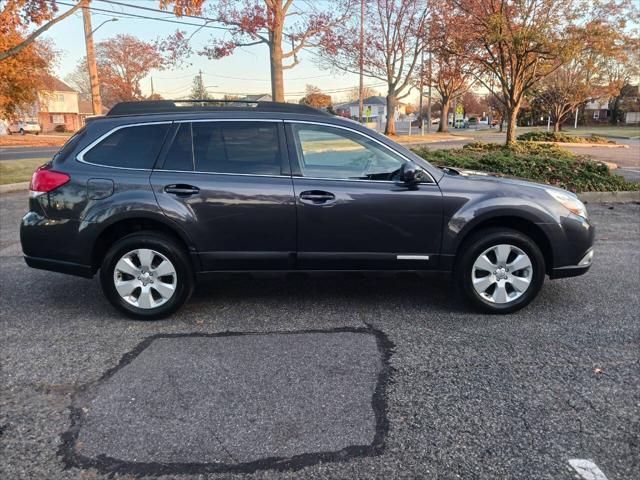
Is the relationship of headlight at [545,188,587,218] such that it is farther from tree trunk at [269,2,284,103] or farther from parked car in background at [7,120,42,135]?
parked car in background at [7,120,42,135]

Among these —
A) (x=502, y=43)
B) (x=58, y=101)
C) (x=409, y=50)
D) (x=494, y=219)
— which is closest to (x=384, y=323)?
(x=494, y=219)

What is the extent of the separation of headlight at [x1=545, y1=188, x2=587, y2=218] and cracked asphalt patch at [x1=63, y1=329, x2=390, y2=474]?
2.05 metres

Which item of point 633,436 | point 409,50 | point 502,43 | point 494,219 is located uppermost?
point 409,50

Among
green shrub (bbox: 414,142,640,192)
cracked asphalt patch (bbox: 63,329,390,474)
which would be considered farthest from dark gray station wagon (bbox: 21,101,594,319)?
green shrub (bbox: 414,142,640,192)

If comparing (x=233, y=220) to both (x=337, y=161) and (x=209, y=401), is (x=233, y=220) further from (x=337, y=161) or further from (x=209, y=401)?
(x=209, y=401)

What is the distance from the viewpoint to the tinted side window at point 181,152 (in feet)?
14.1

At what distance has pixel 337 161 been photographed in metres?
4.39

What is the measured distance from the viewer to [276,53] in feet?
55.3

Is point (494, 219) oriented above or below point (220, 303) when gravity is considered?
above

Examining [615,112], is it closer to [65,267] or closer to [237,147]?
[237,147]

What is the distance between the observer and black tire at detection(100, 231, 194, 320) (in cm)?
424

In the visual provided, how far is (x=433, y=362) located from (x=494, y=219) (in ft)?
5.00

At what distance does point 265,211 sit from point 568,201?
2.69 metres

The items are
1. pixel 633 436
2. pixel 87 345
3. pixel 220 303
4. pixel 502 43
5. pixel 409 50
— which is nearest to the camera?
pixel 633 436
